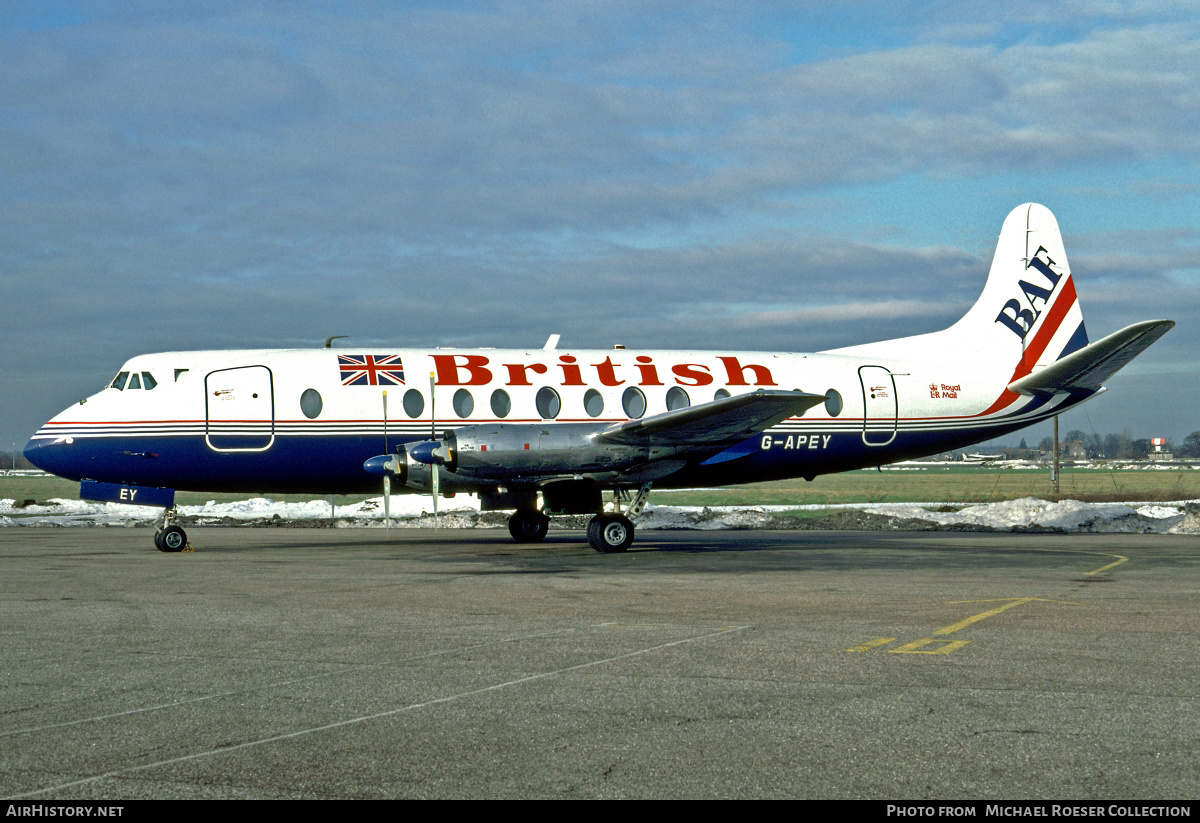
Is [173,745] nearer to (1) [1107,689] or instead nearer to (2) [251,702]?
(2) [251,702]

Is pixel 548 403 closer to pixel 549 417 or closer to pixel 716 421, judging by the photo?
pixel 549 417

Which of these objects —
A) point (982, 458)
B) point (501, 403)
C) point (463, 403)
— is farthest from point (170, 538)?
point (982, 458)

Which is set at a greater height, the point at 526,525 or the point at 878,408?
the point at 878,408

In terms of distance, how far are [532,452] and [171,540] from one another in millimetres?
7635

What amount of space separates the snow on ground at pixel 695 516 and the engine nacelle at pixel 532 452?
488 inches

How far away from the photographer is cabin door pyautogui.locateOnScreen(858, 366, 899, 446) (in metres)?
25.6

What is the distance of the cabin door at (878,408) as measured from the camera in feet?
84.0

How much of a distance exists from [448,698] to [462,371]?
54.5 ft

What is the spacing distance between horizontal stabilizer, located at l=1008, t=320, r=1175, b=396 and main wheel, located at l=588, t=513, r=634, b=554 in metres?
11.5

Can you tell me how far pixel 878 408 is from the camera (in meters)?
25.7

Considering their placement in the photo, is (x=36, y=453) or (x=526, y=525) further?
(x=526, y=525)

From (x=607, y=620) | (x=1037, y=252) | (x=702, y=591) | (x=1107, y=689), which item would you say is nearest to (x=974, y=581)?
(x=702, y=591)

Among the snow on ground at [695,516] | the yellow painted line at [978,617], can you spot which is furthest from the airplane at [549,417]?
the yellow painted line at [978,617]
